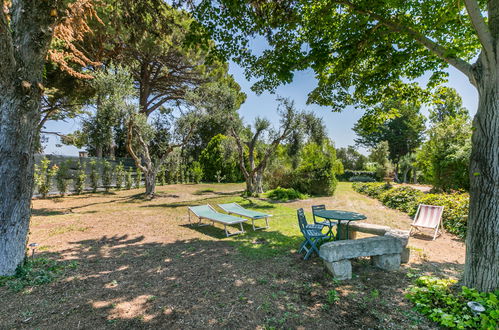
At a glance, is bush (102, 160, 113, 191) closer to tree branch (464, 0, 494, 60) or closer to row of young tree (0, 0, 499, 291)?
row of young tree (0, 0, 499, 291)

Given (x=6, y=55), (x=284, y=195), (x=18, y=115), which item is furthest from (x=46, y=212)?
(x=284, y=195)

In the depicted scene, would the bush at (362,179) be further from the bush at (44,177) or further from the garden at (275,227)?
the bush at (44,177)

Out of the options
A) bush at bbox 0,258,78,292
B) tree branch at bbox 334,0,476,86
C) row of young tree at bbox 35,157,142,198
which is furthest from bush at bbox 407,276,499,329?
row of young tree at bbox 35,157,142,198

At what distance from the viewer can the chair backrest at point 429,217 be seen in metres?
6.59

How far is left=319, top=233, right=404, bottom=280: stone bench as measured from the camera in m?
3.86

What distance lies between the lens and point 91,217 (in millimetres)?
8242

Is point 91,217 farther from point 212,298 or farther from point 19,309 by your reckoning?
point 212,298

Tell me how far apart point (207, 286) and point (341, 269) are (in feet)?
7.40

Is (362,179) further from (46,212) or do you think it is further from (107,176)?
(46,212)

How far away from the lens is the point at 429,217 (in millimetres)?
6832

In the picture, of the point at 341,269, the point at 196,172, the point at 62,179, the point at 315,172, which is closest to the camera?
the point at 341,269

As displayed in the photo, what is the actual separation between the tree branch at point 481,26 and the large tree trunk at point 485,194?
32cm

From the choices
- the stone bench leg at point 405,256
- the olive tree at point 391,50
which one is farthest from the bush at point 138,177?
the stone bench leg at point 405,256

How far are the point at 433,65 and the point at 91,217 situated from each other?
37.5 ft
